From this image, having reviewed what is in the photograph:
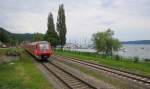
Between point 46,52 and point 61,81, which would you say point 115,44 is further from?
point 61,81

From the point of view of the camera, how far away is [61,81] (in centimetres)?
1692

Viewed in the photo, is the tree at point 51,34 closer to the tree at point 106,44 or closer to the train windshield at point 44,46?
the tree at point 106,44

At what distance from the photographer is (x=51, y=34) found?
76.3 m

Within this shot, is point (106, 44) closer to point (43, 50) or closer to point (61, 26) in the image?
point (61, 26)

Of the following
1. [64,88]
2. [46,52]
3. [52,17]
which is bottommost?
[64,88]

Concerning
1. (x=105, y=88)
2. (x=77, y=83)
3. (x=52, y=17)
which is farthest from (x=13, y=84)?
(x=52, y=17)

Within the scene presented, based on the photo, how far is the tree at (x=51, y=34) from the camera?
247 feet

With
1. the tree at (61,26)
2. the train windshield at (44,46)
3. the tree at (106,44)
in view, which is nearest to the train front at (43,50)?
the train windshield at (44,46)

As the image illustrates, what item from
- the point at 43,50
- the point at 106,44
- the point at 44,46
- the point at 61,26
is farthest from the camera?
the point at 106,44

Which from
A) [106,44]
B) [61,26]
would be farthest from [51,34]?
[106,44]

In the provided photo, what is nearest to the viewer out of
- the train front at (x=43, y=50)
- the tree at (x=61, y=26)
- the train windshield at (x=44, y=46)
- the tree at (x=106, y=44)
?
the train front at (x=43, y=50)

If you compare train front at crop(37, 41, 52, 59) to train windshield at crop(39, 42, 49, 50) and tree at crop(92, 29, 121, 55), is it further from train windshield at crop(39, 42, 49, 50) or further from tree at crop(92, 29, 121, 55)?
tree at crop(92, 29, 121, 55)

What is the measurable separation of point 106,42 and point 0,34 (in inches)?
3036

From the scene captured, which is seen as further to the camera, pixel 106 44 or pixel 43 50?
pixel 106 44
